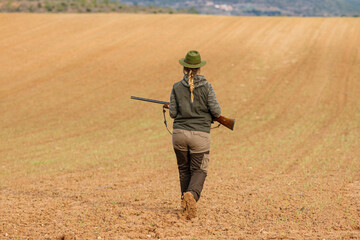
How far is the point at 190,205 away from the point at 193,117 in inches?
45.4

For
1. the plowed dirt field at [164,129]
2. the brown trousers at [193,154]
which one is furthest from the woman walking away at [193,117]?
the plowed dirt field at [164,129]

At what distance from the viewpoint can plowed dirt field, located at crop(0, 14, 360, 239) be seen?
20.3ft

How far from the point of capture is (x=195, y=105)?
580 cm

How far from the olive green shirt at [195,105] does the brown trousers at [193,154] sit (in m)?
0.09

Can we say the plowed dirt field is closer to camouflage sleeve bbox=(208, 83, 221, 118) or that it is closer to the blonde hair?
camouflage sleeve bbox=(208, 83, 221, 118)

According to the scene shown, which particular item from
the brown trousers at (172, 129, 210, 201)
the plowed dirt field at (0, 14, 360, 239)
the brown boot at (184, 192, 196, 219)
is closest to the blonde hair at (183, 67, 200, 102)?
the brown trousers at (172, 129, 210, 201)

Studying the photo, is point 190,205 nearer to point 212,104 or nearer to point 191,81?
point 212,104

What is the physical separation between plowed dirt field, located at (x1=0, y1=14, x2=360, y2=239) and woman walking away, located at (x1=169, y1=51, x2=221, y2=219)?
19.6 inches

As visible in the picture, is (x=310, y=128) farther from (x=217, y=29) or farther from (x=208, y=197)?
(x=217, y=29)

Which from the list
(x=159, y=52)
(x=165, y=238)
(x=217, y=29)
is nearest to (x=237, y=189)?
(x=165, y=238)

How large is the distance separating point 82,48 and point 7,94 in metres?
8.57

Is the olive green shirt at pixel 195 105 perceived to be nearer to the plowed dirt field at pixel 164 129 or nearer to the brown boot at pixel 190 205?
the brown boot at pixel 190 205

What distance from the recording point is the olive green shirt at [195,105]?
5.77 metres

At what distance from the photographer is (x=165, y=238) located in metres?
5.30
